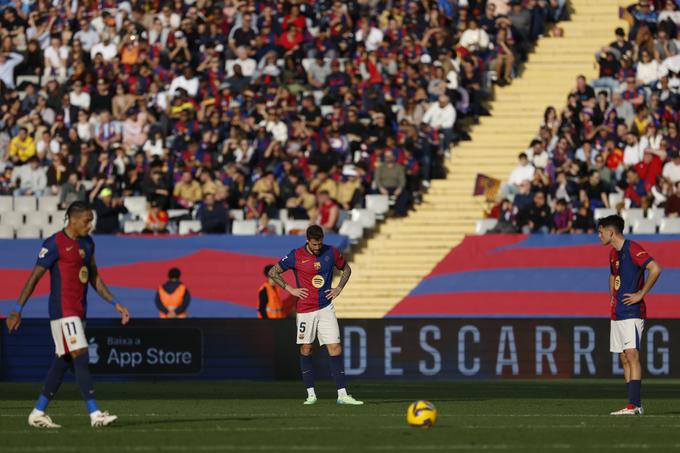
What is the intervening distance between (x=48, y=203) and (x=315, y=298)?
1380 cm

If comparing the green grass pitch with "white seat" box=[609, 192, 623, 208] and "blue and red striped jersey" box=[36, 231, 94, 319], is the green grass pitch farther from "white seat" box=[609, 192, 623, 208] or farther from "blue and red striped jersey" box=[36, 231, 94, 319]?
"white seat" box=[609, 192, 623, 208]

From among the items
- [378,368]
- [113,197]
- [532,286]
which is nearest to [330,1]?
[113,197]

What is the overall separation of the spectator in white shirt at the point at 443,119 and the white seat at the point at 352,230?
9.04ft

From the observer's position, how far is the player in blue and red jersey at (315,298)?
18.7m

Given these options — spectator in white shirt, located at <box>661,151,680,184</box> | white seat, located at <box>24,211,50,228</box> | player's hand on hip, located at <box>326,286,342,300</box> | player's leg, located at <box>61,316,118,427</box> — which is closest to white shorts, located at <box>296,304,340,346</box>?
player's hand on hip, located at <box>326,286,342,300</box>

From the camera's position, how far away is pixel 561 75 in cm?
3353

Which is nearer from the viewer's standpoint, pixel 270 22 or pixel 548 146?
pixel 548 146

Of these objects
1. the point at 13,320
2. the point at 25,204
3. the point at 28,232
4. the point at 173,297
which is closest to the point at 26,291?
the point at 13,320

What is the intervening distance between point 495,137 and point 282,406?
15.1 metres

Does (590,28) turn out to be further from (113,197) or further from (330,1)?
(113,197)

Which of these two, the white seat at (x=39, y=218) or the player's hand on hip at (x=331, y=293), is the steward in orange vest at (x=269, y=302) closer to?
the white seat at (x=39, y=218)

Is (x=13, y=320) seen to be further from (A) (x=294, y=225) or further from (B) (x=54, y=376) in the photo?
(A) (x=294, y=225)

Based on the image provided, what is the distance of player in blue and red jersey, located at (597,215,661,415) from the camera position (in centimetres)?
1644

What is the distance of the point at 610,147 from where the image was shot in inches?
1193
